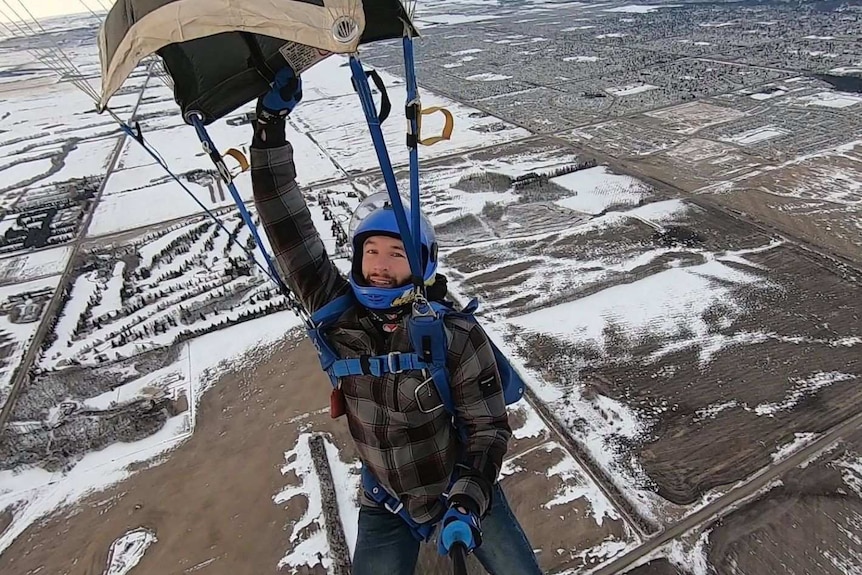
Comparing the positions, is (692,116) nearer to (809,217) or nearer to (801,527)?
(809,217)

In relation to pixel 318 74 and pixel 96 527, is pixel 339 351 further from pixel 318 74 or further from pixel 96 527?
pixel 318 74

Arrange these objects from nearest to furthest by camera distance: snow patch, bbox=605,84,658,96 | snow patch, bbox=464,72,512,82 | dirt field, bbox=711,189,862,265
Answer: dirt field, bbox=711,189,862,265 → snow patch, bbox=605,84,658,96 → snow patch, bbox=464,72,512,82

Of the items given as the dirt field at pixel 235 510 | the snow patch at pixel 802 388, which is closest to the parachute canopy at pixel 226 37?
the dirt field at pixel 235 510

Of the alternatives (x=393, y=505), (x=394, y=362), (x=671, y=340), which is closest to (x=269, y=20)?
(x=394, y=362)

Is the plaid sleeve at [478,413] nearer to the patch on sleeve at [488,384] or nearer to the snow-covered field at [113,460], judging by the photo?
the patch on sleeve at [488,384]

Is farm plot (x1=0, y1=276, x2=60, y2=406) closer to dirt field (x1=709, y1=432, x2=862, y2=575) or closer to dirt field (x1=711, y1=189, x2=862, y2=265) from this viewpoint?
dirt field (x1=709, y1=432, x2=862, y2=575)

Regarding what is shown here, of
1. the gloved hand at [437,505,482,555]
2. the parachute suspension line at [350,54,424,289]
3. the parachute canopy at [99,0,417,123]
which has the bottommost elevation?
the gloved hand at [437,505,482,555]

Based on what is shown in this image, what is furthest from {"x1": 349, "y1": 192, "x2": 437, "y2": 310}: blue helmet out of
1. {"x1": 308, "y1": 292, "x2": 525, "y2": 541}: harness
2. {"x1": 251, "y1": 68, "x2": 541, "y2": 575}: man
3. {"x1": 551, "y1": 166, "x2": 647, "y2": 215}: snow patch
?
{"x1": 551, "y1": 166, "x2": 647, "y2": 215}: snow patch
